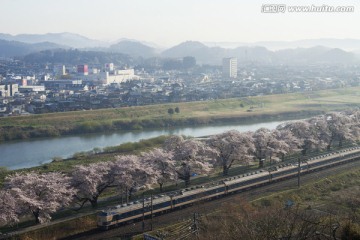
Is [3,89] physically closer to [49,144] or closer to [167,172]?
[49,144]

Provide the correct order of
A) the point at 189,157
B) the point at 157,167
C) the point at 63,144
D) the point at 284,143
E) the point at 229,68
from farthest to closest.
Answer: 1. the point at 229,68
2. the point at 63,144
3. the point at 284,143
4. the point at 189,157
5. the point at 157,167

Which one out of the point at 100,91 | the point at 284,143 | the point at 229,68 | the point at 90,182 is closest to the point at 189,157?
the point at 90,182

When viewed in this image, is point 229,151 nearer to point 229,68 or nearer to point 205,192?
point 205,192

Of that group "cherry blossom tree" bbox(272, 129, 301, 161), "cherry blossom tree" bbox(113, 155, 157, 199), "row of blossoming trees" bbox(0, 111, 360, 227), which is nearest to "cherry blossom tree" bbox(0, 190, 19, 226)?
"row of blossoming trees" bbox(0, 111, 360, 227)

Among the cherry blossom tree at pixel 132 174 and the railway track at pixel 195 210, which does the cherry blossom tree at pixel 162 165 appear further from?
the railway track at pixel 195 210

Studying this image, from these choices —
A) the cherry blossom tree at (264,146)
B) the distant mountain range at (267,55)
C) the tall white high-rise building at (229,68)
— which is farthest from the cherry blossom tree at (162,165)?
the distant mountain range at (267,55)

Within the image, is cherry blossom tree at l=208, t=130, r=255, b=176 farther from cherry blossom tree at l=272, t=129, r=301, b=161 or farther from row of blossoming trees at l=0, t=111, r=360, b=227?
cherry blossom tree at l=272, t=129, r=301, b=161
